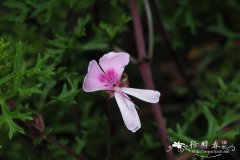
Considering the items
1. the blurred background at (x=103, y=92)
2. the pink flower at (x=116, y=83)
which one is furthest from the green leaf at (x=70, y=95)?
the pink flower at (x=116, y=83)

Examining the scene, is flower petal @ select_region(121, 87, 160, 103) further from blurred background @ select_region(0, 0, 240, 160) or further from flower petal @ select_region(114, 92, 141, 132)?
blurred background @ select_region(0, 0, 240, 160)

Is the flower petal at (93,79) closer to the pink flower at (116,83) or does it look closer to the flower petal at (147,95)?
the pink flower at (116,83)

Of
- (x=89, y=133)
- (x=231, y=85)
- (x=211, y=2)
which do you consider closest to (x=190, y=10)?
(x=211, y=2)

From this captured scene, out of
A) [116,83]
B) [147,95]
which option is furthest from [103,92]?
[147,95]

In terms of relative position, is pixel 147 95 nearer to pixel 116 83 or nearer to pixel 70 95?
pixel 116 83

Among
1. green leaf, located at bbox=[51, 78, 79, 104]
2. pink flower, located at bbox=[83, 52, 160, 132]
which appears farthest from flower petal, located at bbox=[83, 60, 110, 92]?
green leaf, located at bbox=[51, 78, 79, 104]
